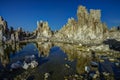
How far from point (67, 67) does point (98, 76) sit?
947 cm

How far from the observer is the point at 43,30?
19000 centimetres

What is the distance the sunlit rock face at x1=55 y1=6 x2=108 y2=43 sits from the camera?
14125cm

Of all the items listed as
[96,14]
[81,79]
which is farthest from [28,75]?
[96,14]

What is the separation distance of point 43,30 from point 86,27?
5512cm

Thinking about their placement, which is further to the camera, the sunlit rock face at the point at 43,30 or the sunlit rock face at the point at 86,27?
the sunlit rock face at the point at 43,30

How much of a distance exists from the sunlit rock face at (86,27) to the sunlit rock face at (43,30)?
17.4m

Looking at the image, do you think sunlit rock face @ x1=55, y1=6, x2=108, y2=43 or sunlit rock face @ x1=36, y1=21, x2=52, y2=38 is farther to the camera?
sunlit rock face @ x1=36, y1=21, x2=52, y2=38

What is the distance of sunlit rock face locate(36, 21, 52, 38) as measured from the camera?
183625mm

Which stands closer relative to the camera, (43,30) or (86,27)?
(86,27)

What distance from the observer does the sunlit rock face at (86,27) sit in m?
141

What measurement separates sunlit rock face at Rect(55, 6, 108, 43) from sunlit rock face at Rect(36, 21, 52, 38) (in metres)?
17.4

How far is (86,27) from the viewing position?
494 feet

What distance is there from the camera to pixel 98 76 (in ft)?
119

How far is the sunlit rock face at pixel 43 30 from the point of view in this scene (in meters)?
184
